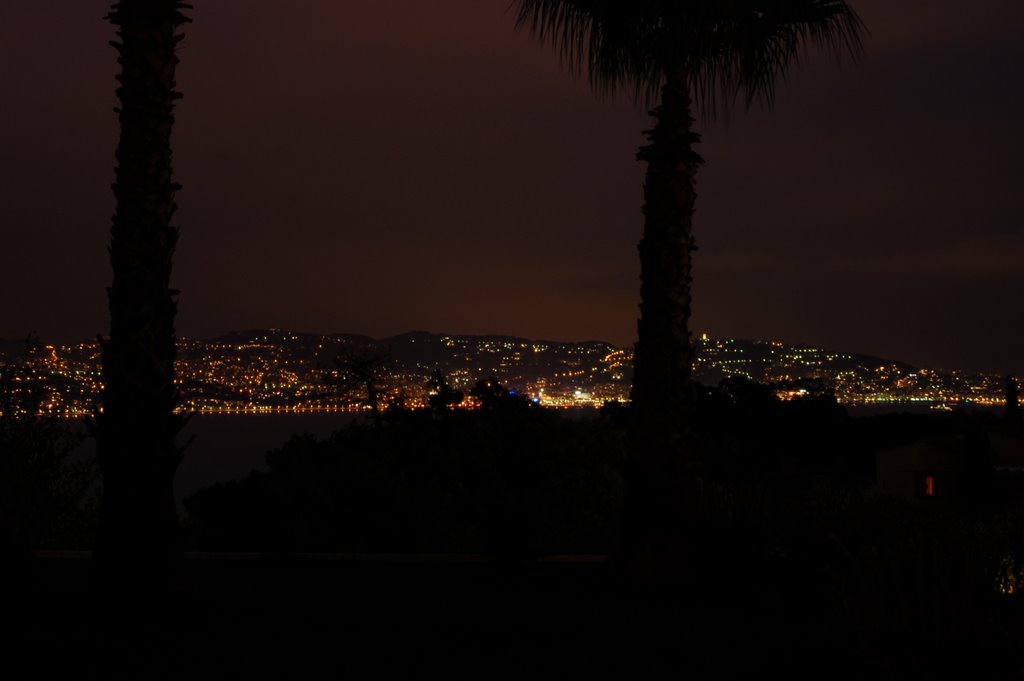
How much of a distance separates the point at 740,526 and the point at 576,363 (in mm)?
53094

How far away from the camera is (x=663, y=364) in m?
10.4

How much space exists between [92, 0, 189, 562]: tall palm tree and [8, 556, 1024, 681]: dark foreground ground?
1.79 feet

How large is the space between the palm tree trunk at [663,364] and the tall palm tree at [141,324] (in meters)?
4.14

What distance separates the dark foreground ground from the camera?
22.2ft

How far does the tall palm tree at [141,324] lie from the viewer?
8.70 m

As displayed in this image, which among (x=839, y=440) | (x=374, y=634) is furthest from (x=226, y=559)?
(x=839, y=440)

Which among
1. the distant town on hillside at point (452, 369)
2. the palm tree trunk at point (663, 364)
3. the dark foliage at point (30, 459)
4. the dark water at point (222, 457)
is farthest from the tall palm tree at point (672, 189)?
the dark water at point (222, 457)

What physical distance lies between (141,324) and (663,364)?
463 centimetres

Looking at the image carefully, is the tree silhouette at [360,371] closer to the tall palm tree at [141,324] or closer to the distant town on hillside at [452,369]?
the distant town on hillside at [452,369]

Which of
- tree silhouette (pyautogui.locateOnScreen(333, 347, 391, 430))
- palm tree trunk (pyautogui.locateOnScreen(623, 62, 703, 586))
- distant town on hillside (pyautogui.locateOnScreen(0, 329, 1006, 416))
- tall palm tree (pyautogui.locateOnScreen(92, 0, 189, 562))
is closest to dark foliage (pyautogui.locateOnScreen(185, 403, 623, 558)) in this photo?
distant town on hillside (pyautogui.locateOnScreen(0, 329, 1006, 416))

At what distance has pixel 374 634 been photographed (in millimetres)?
8086

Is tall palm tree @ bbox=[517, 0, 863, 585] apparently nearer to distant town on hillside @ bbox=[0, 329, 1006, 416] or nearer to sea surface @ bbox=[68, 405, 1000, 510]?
distant town on hillside @ bbox=[0, 329, 1006, 416]

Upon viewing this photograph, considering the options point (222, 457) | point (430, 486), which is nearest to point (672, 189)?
point (430, 486)

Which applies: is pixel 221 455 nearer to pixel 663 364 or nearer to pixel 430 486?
pixel 430 486
